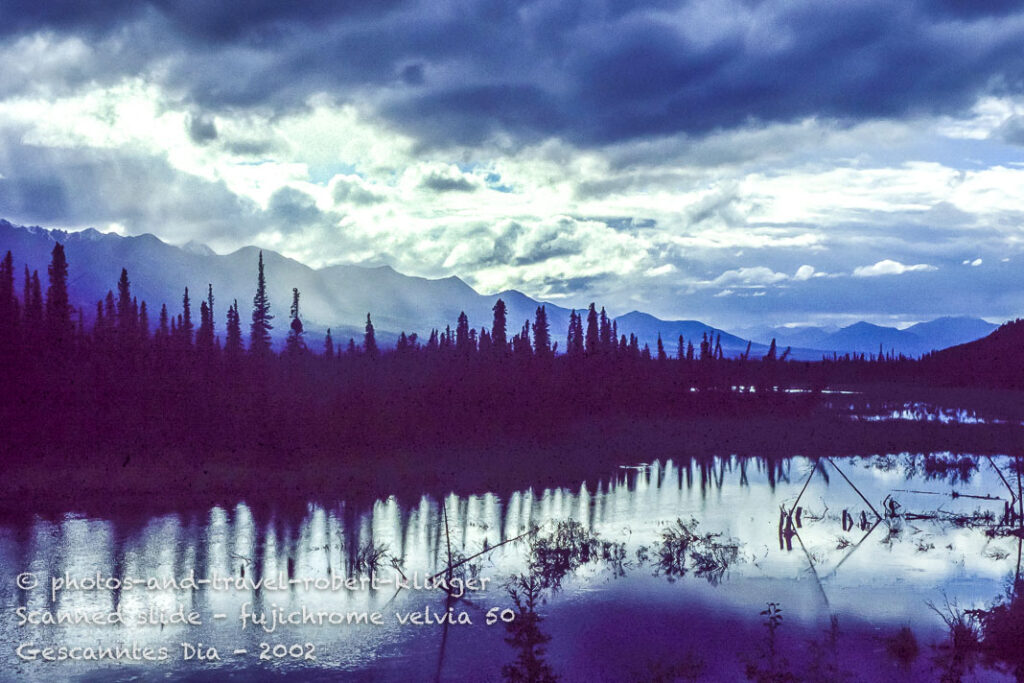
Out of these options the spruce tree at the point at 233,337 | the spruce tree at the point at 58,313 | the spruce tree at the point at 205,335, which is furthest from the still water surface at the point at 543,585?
the spruce tree at the point at 205,335

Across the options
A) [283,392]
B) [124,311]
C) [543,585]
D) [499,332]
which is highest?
[124,311]

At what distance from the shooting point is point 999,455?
54.8 meters

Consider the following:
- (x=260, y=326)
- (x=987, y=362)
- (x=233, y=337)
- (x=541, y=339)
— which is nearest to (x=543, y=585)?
(x=260, y=326)

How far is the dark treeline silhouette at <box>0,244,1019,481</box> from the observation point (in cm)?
5219

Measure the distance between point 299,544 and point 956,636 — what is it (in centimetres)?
2212

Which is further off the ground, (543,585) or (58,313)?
(58,313)

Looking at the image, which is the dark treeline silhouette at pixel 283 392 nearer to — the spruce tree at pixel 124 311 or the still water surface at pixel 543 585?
the spruce tree at pixel 124 311

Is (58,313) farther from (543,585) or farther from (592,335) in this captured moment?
(592,335)

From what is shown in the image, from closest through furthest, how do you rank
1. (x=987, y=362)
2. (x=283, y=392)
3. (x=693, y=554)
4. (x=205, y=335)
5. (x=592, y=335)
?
(x=693, y=554) → (x=283, y=392) → (x=205, y=335) → (x=592, y=335) → (x=987, y=362)

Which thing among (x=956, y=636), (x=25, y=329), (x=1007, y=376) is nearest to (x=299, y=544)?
(x=956, y=636)

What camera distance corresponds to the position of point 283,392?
221 ft
